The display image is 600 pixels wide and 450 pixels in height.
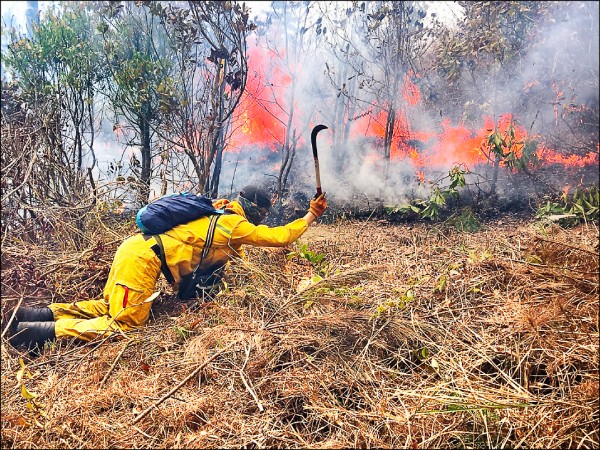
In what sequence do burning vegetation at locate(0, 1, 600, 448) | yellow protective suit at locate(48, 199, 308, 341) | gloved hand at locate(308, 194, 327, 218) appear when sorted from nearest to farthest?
burning vegetation at locate(0, 1, 600, 448)
yellow protective suit at locate(48, 199, 308, 341)
gloved hand at locate(308, 194, 327, 218)

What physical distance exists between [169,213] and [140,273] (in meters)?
0.52

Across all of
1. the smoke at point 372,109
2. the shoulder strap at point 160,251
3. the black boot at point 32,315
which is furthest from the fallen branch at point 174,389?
the smoke at point 372,109

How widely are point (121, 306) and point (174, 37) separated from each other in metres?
4.32

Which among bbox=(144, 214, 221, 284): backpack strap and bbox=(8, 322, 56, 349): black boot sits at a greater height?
bbox=(144, 214, 221, 284): backpack strap

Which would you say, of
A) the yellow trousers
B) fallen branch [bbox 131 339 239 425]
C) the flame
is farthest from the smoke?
fallen branch [bbox 131 339 239 425]

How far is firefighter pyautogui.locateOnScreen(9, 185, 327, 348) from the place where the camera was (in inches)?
130

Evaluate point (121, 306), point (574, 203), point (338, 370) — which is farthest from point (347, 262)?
point (574, 203)

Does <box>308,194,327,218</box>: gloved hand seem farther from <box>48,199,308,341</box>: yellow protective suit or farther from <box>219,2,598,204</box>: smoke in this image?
<box>219,2,598,204</box>: smoke

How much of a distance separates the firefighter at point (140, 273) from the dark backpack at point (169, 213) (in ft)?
0.17

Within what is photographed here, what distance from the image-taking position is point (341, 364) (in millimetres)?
2883

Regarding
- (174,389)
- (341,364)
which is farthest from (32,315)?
(341,364)

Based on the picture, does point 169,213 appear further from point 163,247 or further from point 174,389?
point 174,389

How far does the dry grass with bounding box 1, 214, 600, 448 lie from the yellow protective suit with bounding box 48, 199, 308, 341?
159 mm

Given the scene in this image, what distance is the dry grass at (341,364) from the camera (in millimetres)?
2428
